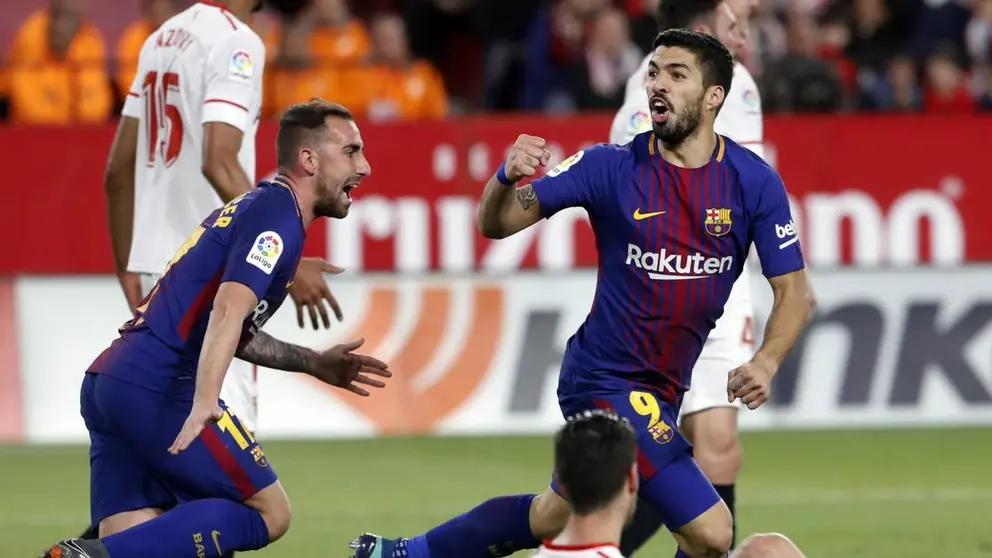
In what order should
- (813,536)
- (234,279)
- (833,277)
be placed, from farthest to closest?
1. (833,277)
2. (813,536)
3. (234,279)

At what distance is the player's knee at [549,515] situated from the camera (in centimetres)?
603

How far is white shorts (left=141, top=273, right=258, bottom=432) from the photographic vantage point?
23.1ft

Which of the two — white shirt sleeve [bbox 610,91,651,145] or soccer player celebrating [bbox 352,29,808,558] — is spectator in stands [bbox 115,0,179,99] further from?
soccer player celebrating [bbox 352,29,808,558]

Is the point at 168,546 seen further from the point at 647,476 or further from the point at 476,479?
the point at 476,479

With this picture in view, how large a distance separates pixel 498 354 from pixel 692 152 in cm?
697

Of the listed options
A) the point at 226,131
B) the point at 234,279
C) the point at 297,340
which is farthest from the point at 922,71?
the point at 234,279

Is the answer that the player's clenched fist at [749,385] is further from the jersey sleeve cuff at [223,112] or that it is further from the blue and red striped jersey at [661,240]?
→ the jersey sleeve cuff at [223,112]

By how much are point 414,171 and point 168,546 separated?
7272 millimetres

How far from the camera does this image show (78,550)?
5.76m

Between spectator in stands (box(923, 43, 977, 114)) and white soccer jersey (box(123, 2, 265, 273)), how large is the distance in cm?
899

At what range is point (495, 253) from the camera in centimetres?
1294

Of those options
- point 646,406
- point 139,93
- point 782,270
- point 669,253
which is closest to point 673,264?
point 669,253

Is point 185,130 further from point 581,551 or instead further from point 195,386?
point 581,551

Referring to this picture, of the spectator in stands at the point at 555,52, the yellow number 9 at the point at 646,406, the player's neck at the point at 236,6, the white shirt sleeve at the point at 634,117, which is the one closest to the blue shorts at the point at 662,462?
the yellow number 9 at the point at 646,406
